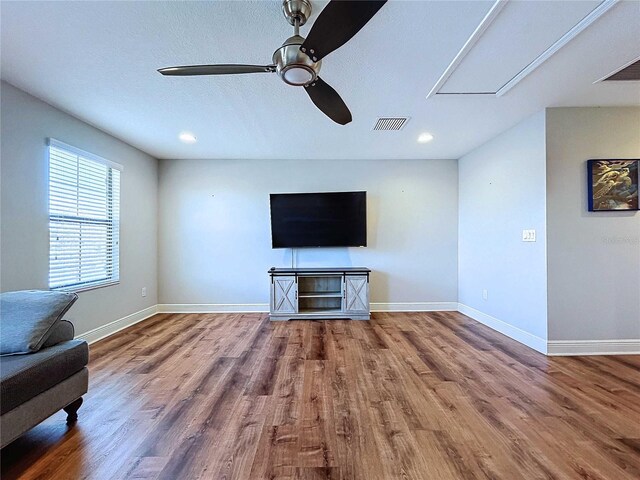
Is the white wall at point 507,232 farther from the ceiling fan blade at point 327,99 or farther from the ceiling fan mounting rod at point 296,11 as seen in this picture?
the ceiling fan mounting rod at point 296,11

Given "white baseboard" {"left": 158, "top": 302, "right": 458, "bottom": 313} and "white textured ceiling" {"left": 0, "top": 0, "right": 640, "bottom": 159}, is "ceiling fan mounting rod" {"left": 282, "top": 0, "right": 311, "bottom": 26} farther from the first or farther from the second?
"white baseboard" {"left": 158, "top": 302, "right": 458, "bottom": 313}

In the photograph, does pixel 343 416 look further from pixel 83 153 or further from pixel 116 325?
pixel 83 153

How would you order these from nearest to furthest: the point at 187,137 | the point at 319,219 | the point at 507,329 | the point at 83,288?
the point at 83,288 < the point at 507,329 < the point at 187,137 < the point at 319,219

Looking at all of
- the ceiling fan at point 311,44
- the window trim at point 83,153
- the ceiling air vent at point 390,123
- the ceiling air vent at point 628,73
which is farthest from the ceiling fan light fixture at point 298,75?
the window trim at point 83,153

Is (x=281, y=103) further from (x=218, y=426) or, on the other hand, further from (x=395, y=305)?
(x=395, y=305)

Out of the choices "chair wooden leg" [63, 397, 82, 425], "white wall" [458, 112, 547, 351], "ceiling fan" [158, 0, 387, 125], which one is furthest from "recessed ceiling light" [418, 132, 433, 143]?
"chair wooden leg" [63, 397, 82, 425]

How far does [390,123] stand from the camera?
3.32 m

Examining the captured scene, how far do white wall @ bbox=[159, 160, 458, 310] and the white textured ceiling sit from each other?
1.21 m

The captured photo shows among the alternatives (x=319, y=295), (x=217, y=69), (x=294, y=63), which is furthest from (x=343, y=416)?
(x=319, y=295)

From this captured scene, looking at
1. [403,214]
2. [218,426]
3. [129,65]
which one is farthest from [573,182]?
[129,65]

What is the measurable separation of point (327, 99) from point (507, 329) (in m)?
3.37

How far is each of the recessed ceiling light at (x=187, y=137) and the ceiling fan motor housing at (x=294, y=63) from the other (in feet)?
7.80

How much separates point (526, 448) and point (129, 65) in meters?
3.58

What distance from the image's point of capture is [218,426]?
6.06 feet
